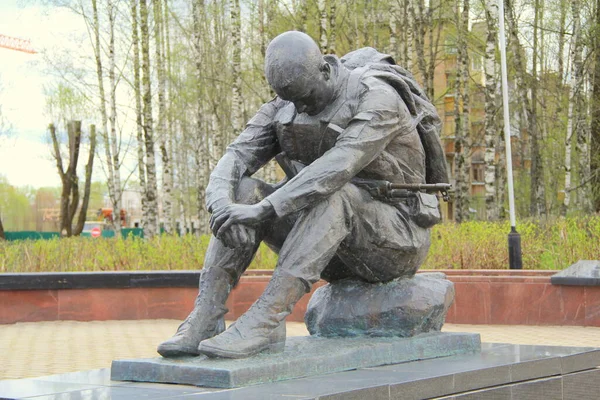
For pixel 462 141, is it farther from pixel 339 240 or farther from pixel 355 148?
pixel 339 240

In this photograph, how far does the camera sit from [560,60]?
30641mm

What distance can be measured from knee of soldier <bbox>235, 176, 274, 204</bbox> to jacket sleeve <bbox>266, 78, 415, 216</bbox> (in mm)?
374

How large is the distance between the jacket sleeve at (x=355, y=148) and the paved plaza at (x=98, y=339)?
3987 mm

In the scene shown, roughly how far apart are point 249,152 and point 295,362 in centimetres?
135

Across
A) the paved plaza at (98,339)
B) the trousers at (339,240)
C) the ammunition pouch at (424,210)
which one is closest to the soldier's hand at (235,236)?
the trousers at (339,240)

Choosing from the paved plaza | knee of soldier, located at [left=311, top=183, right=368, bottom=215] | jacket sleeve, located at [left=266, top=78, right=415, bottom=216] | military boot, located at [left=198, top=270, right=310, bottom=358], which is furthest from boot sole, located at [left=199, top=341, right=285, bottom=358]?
the paved plaza

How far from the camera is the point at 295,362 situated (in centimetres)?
450

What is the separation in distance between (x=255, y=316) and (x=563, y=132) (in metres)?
30.5

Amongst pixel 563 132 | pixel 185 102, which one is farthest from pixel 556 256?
pixel 185 102

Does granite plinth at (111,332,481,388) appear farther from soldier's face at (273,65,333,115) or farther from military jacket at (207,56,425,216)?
soldier's face at (273,65,333,115)

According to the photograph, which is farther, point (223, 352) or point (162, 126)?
point (162, 126)

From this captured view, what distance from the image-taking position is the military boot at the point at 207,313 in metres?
4.65

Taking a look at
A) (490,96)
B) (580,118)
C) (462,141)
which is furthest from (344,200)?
(462,141)

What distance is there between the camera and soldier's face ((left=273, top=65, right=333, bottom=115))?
4938 millimetres
